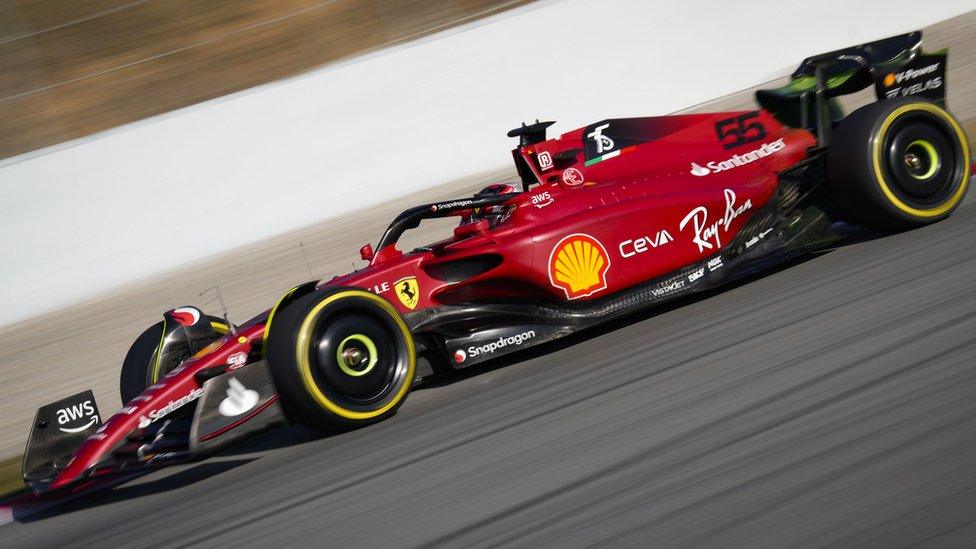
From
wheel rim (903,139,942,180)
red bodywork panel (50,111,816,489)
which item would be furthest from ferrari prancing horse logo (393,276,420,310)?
Answer: wheel rim (903,139,942,180)

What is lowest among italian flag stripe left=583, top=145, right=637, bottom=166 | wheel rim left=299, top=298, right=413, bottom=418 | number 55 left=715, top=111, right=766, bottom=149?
wheel rim left=299, top=298, right=413, bottom=418

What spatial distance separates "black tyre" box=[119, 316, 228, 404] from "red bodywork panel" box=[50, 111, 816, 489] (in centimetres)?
75

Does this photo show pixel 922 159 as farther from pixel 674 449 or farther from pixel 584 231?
pixel 674 449

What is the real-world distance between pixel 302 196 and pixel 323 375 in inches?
223

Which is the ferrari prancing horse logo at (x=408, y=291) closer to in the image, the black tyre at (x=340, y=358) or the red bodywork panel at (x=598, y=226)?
the red bodywork panel at (x=598, y=226)

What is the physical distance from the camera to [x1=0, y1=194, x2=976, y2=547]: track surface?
3039 mm

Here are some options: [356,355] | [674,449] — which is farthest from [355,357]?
[674,449]

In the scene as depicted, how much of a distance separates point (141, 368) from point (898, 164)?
4.46 m

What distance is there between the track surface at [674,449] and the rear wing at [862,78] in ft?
3.67

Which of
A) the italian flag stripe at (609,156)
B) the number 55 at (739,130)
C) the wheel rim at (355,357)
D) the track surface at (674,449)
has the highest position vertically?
the italian flag stripe at (609,156)

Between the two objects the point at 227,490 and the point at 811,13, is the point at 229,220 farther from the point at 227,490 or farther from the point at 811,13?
the point at 811,13

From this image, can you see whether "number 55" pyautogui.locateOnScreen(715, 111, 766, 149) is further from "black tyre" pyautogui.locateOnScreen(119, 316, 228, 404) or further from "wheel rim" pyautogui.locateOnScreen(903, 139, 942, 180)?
"black tyre" pyautogui.locateOnScreen(119, 316, 228, 404)

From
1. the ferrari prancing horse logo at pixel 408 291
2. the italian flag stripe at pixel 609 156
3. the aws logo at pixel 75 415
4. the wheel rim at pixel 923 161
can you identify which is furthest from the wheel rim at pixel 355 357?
the wheel rim at pixel 923 161

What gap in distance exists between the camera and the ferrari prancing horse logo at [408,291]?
5.40m
